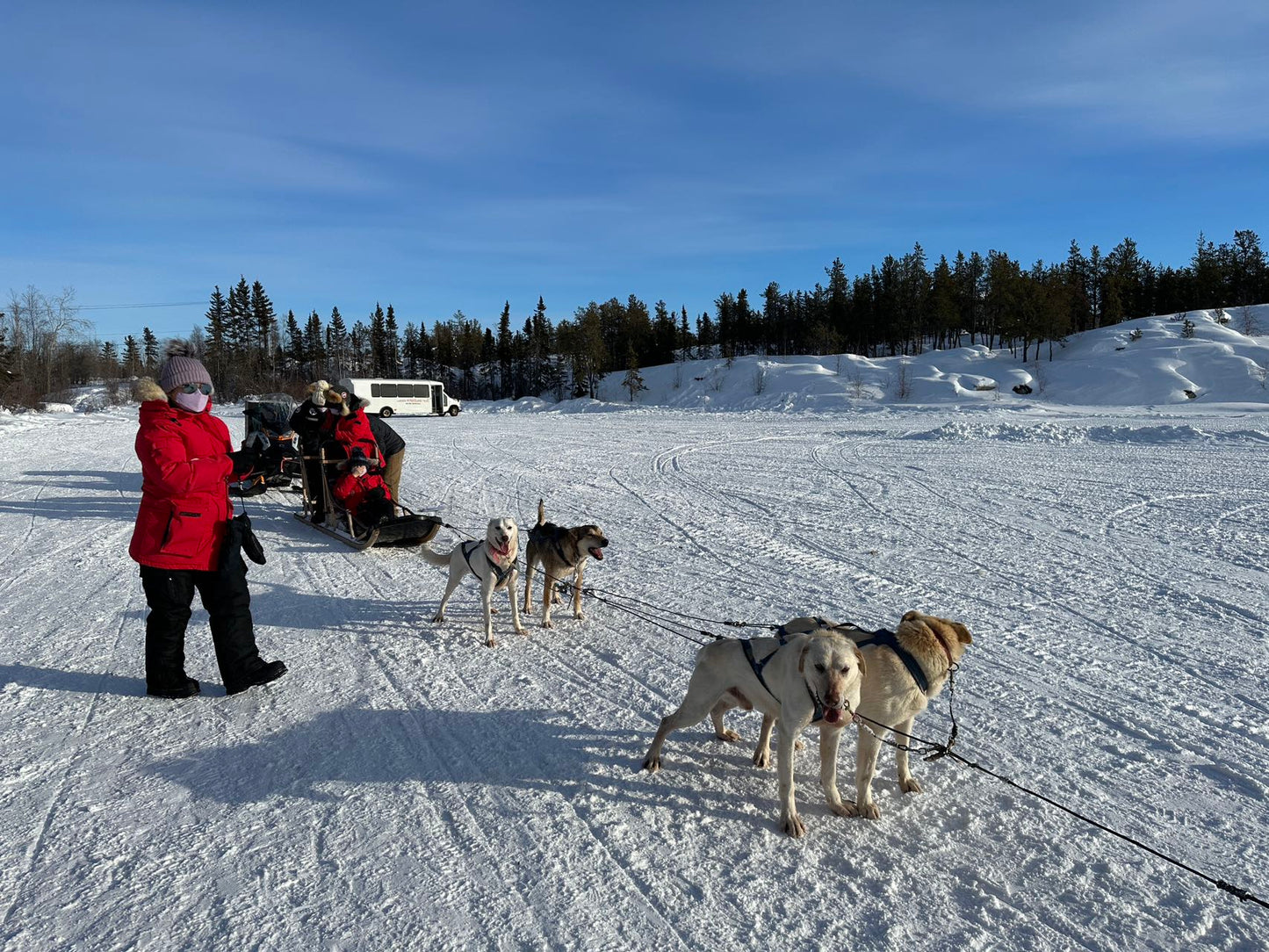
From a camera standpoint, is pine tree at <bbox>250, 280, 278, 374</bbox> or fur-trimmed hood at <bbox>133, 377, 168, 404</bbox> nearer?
fur-trimmed hood at <bbox>133, 377, 168, 404</bbox>

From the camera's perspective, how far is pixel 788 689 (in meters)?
2.83

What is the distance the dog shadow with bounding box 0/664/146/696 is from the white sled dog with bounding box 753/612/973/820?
12.9 feet

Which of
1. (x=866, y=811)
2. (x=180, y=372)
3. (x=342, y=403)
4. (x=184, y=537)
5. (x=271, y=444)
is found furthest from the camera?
(x=271, y=444)

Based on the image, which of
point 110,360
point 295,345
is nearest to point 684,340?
point 295,345

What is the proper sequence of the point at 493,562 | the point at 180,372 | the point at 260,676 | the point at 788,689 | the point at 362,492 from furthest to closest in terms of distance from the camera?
1. the point at 362,492
2. the point at 493,562
3. the point at 260,676
4. the point at 180,372
5. the point at 788,689

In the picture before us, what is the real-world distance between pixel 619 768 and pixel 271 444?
10.9m

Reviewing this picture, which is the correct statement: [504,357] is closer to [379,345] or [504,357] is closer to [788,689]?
[379,345]

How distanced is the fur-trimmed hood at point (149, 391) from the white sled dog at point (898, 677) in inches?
142

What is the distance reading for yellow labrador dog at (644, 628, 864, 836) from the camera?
8.82ft

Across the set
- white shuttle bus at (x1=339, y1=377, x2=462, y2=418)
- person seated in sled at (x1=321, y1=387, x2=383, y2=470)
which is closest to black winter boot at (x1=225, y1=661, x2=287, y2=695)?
person seated in sled at (x1=321, y1=387, x2=383, y2=470)

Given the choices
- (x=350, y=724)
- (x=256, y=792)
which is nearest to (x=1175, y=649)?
(x=350, y=724)

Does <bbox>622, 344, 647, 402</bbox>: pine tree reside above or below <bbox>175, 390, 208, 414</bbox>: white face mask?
above

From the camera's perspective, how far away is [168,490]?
3.90 meters

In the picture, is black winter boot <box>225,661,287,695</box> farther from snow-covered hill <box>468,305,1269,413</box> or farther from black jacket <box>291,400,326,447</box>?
snow-covered hill <box>468,305,1269,413</box>
